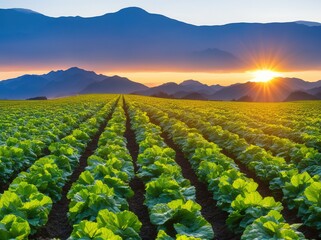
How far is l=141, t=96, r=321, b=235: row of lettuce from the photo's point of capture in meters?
6.99

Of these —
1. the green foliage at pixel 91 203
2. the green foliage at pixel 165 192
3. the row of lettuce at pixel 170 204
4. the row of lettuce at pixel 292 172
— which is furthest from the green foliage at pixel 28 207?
the row of lettuce at pixel 292 172

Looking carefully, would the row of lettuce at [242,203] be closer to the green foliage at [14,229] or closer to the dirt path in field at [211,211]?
the dirt path in field at [211,211]

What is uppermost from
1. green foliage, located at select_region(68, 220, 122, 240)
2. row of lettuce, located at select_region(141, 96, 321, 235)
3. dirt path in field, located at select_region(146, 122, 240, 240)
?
green foliage, located at select_region(68, 220, 122, 240)

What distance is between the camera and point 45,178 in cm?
863

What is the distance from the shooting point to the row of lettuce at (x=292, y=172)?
6992 millimetres

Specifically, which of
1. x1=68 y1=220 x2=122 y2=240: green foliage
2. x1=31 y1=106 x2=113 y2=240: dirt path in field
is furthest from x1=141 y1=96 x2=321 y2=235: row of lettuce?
x1=31 y1=106 x2=113 y2=240: dirt path in field

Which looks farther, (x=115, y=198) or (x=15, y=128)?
(x=15, y=128)

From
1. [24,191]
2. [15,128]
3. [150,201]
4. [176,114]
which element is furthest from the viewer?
[176,114]

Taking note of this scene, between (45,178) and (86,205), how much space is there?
79.3 inches

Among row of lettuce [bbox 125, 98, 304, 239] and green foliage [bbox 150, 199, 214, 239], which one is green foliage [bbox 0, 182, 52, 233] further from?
row of lettuce [bbox 125, 98, 304, 239]

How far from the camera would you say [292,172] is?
29.8 ft

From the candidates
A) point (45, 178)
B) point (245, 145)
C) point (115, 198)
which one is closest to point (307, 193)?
point (115, 198)

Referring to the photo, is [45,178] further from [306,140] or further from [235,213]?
[306,140]

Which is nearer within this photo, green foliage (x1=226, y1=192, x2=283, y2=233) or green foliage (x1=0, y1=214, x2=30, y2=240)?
green foliage (x1=0, y1=214, x2=30, y2=240)
